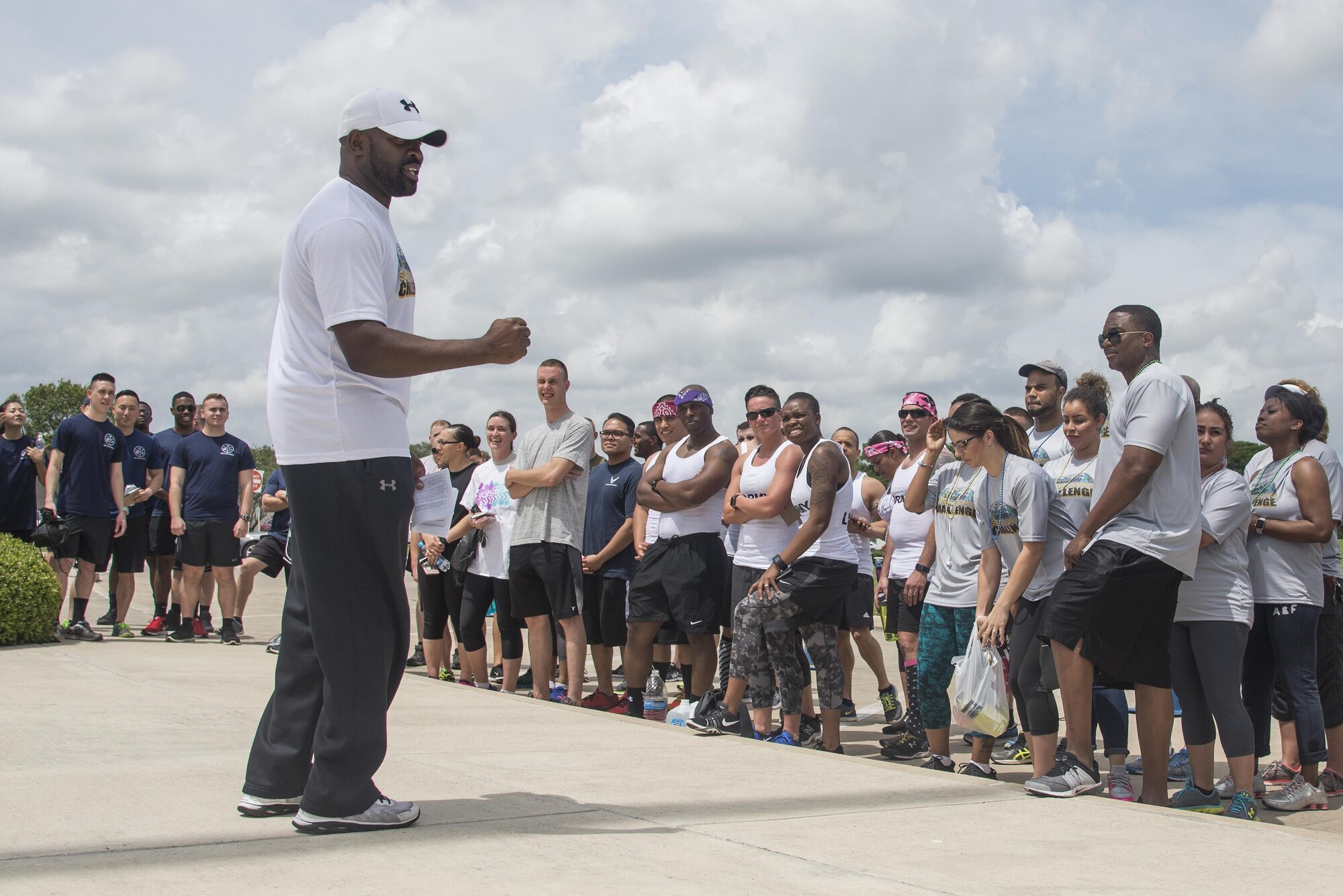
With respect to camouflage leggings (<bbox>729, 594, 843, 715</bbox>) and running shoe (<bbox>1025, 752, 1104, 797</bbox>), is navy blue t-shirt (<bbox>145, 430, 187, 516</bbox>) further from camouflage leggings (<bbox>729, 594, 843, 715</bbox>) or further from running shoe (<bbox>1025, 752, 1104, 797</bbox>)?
running shoe (<bbox>1025, 752, 1104, 797</bbox>)

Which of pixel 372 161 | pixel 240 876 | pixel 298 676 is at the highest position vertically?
pixel 372 161

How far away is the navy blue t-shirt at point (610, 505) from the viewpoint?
333 inches

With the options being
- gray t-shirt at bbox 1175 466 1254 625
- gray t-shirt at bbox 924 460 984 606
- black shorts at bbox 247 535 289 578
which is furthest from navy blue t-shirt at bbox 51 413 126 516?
gray t-shirt at bbox 1175 466 1254 625

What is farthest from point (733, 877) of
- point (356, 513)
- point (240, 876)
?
point (356, 513)

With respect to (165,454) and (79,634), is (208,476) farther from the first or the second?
(79,634)

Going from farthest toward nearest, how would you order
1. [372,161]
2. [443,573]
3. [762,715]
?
[443,573] < [762,715] < [372,161]

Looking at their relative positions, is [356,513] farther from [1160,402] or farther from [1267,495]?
[1267,495]

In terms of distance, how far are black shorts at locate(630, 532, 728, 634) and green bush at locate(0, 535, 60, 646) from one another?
189 inches

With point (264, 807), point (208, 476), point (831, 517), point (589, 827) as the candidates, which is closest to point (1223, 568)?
point (831, 517)

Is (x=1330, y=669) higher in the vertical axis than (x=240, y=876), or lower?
higher

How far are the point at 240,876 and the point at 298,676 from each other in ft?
2.35

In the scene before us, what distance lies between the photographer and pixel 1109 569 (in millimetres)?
4527

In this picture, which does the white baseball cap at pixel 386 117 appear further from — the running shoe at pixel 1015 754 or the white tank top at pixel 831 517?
the running shoe at pixel 1015 754

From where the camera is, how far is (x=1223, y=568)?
16.9ft
